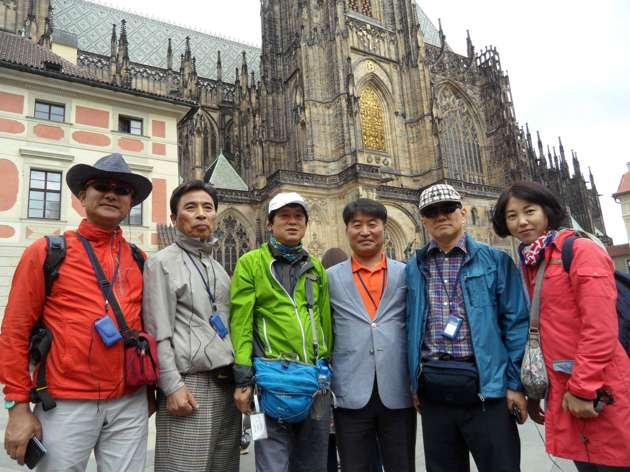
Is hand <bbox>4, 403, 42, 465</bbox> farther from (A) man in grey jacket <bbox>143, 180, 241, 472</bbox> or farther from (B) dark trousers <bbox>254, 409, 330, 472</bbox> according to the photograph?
(B) dark trousers <bbox>254, 409, 330, 472</bbox>

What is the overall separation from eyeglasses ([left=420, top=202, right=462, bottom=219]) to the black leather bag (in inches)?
36.6

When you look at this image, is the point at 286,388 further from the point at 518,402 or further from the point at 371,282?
the point at 518,402

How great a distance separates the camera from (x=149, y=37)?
34969 mm

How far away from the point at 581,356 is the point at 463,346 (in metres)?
0.65

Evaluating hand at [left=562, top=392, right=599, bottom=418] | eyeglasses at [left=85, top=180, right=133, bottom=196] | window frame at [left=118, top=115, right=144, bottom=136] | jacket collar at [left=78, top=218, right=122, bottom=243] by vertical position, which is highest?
window frame at [left=118, top=115, right=144, bottom=136]

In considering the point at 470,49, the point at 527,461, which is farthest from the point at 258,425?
the point at 470,49

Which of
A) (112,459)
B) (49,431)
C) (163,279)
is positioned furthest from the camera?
(163,279)

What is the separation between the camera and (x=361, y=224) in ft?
9.99

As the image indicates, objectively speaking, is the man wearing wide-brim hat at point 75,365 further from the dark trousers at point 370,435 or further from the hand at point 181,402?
the dark trousers at point 370,435

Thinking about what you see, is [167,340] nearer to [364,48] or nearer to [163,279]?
[163,279]

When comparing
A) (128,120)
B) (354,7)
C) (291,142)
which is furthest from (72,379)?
(354,7)

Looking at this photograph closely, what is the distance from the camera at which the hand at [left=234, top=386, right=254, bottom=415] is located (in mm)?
2471

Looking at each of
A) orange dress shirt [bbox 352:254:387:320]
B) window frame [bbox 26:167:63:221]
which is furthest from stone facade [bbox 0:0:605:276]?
orange dress shirt [bbox 352:254:387:320]

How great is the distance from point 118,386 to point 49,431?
366 mm
